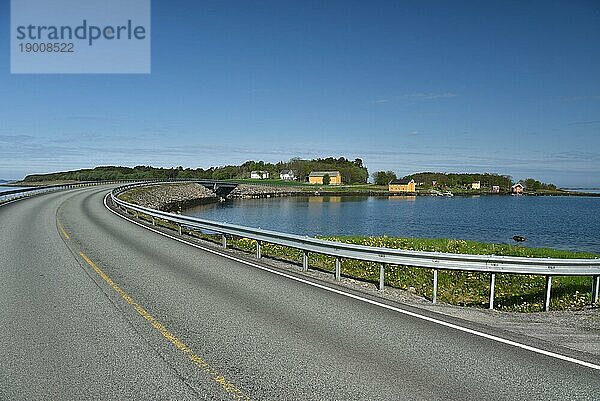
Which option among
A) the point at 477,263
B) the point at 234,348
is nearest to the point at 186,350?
→ the point at 234,348

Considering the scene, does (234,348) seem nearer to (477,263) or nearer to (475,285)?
(477,263)

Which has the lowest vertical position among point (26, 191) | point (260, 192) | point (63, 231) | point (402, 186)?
point (260, 192)

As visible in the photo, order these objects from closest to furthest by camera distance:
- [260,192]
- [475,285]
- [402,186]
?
[475,285]
[260,192]
[402,186]

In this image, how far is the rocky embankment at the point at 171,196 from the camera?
2569 inches

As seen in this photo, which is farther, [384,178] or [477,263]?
[384,178]

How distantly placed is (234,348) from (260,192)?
416 feet

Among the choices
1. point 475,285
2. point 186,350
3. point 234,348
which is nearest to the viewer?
point 186,350

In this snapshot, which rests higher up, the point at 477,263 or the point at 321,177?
the point at 321,177

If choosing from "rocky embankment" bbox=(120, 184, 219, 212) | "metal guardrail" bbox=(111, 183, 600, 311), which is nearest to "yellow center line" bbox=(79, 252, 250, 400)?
"metal guardrail" bbox=(111, 183, 600, 311)

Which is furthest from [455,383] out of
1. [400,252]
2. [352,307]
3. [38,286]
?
[38,286]

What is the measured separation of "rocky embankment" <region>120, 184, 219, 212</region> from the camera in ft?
214

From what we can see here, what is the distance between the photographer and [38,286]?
412 inches

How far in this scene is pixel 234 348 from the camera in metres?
6.67

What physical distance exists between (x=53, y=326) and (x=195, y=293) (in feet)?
9.62
